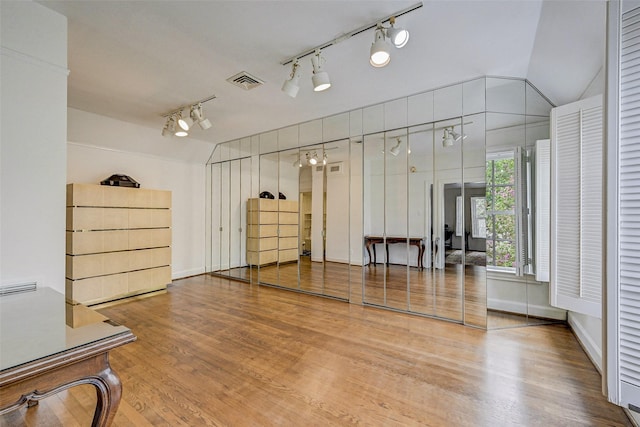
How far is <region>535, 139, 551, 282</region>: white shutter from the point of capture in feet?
10.6

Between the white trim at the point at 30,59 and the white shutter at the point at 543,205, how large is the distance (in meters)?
4.87

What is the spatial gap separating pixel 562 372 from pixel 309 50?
3.83 meters

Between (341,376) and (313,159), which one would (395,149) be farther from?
(341,376)

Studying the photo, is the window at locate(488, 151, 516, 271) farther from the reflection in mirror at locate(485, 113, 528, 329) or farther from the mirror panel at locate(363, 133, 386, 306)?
the mirror panel at locate(363, 133, 386, 306)

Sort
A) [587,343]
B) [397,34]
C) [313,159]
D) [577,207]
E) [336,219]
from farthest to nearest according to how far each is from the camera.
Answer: [336,219] → [313,159] → [587,343] → [577,207] → [397,34]

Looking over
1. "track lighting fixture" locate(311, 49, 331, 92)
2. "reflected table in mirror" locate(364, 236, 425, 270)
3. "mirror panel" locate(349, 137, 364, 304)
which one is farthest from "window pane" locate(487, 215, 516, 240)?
"track lighting fixture" locate(311, 49, 331, 92)

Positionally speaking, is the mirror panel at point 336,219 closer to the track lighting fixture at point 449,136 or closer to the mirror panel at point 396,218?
the mirror panel at point 396,218

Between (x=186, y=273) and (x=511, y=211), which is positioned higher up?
(x=511, y=211)

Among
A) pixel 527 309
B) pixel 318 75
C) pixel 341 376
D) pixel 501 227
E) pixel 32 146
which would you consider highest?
pixel 318 75

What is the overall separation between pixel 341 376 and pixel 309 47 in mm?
3098

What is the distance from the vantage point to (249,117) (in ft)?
15.1

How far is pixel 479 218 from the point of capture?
3414mm

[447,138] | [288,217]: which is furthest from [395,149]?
[288,217]

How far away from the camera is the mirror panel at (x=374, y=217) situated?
14.1ft
